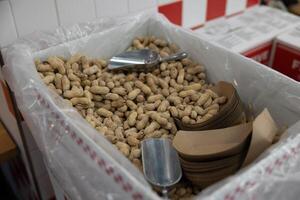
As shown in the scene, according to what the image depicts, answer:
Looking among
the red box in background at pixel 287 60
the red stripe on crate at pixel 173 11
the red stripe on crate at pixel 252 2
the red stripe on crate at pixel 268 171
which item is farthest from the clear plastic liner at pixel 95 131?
the red stripe on crate at pixel 252 2

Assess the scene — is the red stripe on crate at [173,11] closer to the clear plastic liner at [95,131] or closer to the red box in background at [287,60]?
the clear plastic liner at [95,131]

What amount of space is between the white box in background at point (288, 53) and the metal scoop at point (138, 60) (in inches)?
13.9

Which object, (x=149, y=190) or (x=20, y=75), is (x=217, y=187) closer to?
(x=149, y=190)

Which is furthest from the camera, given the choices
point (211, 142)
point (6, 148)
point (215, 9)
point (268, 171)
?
point (215, 9)

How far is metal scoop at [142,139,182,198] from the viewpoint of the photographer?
0.56m

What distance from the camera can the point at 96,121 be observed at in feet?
2.24

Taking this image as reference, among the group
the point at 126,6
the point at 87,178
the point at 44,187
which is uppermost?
the point at 126,6

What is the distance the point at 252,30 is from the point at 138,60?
44 cm

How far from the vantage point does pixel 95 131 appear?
1.90 ft

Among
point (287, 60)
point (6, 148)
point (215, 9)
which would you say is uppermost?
point (215, 9)

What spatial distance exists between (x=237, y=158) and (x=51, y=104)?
0.31 m

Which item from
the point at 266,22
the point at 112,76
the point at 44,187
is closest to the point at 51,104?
the point at 112,76

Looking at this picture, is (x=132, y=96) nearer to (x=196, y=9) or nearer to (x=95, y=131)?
(x=95, y=131)

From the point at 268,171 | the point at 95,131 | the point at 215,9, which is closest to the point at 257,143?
the point at 268,171
